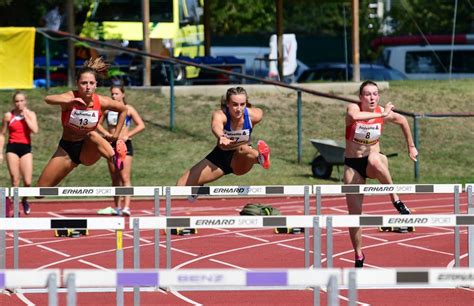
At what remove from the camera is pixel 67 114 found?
12.5m

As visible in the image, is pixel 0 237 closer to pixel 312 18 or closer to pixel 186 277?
pixel 186 277

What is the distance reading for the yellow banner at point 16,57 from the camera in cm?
2445

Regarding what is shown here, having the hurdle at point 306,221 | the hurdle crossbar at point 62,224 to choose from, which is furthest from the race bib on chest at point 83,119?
the hurdle at point 306,221

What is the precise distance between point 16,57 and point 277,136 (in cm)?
533

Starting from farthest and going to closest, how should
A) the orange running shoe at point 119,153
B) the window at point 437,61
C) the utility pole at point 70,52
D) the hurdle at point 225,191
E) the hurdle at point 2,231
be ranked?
the window at point 437,61
the utility pole at point 70,52
the orange running shoe at point 119,153
the hurdle at point 225,191
the hurdle at point 2,231

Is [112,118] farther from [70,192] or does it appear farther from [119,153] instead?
[70,192]

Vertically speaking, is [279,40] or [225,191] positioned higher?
[225,191]

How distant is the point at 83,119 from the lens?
12406 millimetres

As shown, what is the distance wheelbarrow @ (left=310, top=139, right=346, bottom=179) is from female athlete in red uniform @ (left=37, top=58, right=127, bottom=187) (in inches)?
353

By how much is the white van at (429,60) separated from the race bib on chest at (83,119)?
28103mm

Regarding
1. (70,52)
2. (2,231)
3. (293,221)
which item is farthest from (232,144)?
(70,52)

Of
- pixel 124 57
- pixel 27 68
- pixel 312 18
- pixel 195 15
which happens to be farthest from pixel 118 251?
pixel 312 18

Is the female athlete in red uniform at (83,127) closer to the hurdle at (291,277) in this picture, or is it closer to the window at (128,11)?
the hurdle at (291,277)

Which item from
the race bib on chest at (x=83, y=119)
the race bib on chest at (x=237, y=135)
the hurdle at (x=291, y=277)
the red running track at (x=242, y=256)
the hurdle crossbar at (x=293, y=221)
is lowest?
the red running track at (x=242, y=256)
